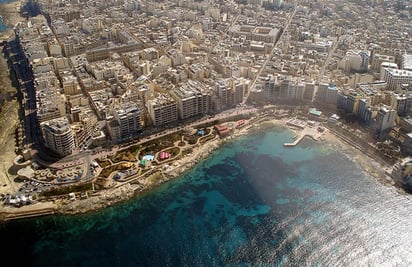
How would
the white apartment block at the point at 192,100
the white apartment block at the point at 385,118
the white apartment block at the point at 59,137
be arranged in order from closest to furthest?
the white apartment block at the point at 59,137
the white apartment block at the point at 385,118
the white apartment block at the point at 192,100

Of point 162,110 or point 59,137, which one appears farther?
point 162,110

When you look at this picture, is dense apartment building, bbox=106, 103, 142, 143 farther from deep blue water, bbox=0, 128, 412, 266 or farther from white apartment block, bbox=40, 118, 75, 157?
deep blue water, bbox=0, 128, 412, 266

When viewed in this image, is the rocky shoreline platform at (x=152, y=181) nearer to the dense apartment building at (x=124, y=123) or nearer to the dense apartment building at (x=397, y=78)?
the dense apartment building at (x=124, y=123)

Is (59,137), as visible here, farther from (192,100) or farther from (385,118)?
(385,118)

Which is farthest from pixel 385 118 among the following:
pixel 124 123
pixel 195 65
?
pixel 124 123

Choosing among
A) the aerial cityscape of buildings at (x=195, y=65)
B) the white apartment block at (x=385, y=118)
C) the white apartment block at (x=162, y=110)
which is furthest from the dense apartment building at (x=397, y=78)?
the white apartment block at (x=162, y=110)

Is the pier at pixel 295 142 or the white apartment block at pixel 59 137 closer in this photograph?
the white apartment block at pixel 59 137
